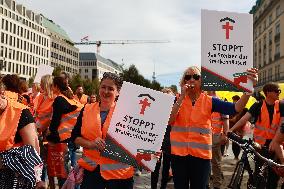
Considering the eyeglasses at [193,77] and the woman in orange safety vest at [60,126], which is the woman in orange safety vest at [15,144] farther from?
the woman in orange safety vest at [60,126]

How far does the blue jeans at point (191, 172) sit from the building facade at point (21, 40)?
94179mm

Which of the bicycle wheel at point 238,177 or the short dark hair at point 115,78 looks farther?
the bicycle wheel at point 238,177

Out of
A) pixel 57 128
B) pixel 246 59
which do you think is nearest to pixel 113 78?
pixel 246 59

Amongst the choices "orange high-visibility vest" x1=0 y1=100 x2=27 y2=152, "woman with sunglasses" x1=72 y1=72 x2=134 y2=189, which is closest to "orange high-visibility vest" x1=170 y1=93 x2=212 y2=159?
"woman with sunglasses" x1=72 y1=72 x2=134 y2=189

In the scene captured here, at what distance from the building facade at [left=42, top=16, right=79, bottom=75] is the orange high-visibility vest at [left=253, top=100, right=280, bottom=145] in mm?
124173

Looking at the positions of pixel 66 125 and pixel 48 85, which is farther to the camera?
pixel 48 85

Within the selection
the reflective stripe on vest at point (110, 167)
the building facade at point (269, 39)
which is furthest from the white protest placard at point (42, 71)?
the building facade at point (269, 39)

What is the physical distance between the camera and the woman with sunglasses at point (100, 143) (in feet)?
14.3

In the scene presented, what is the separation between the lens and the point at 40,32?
121500 mm

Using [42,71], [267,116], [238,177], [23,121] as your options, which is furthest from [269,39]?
[23,121]

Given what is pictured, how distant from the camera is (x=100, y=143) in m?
4.25

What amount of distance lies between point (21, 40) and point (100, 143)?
366ft

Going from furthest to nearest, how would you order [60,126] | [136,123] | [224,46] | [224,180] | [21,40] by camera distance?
1. [21,40]
2. [224,180]
3. [60,126]
4. [224,46]
5. [136,123]

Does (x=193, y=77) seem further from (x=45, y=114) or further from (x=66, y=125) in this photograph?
(x=45, y=114)
